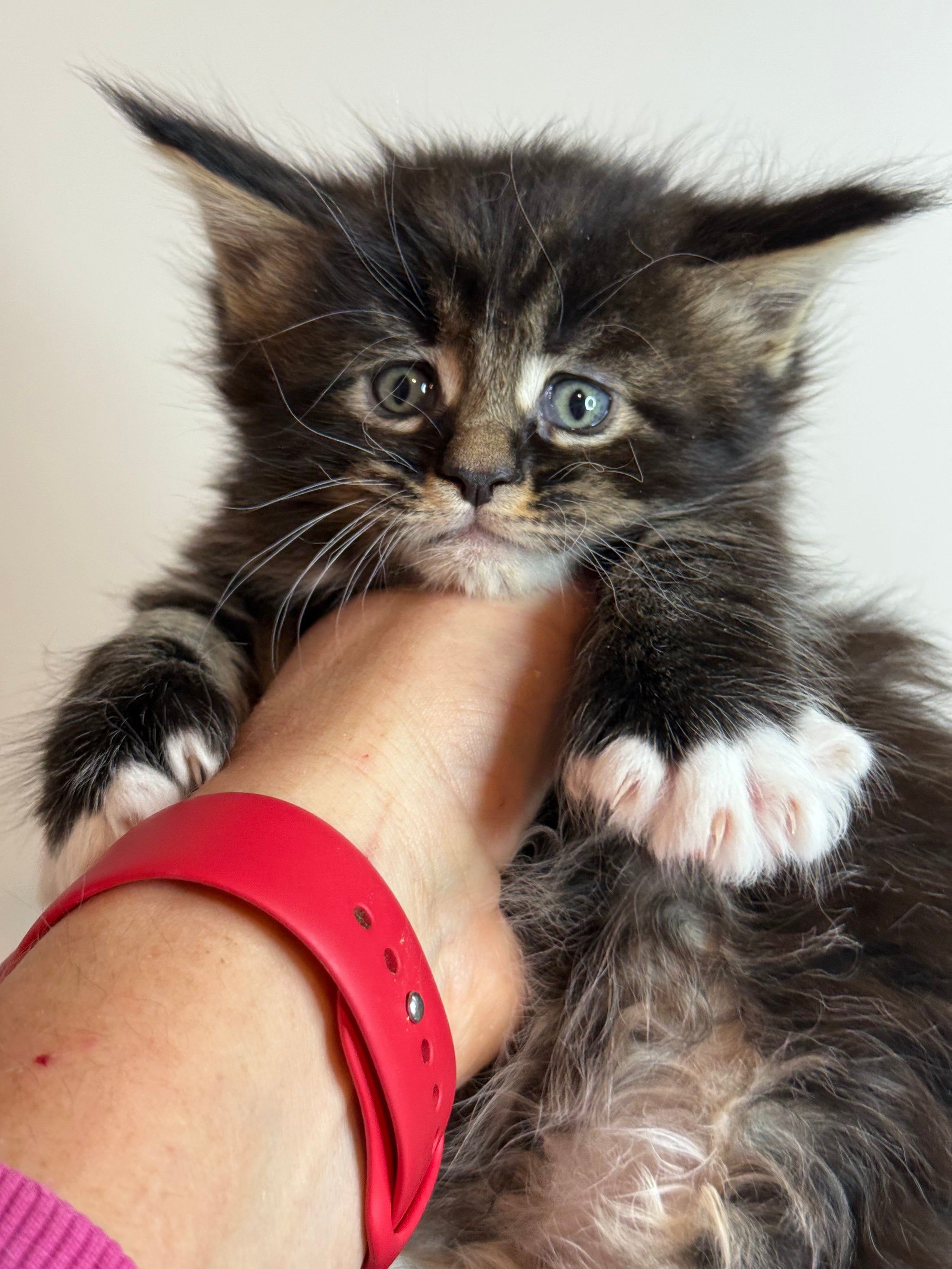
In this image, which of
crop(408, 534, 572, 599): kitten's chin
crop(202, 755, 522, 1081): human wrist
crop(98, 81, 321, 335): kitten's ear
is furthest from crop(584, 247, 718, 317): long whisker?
crop(202, 755, 522, 1081): human wrist

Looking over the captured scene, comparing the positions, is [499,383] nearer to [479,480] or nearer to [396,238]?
[479,480]

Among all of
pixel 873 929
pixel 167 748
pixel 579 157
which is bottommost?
pixel 873 929

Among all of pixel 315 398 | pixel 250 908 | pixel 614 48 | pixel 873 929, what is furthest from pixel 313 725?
pixel 614 48

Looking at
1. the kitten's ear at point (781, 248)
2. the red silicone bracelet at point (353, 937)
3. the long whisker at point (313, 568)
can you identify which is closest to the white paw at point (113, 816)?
the red silicone bracelet at point (353, 937)

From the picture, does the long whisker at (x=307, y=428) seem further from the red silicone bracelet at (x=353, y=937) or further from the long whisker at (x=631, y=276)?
the red silicone bracelet at (x=353, y=937)

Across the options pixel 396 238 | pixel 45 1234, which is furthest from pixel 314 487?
pixel 45 1234

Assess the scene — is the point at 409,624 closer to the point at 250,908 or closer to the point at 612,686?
the point at 612,686
